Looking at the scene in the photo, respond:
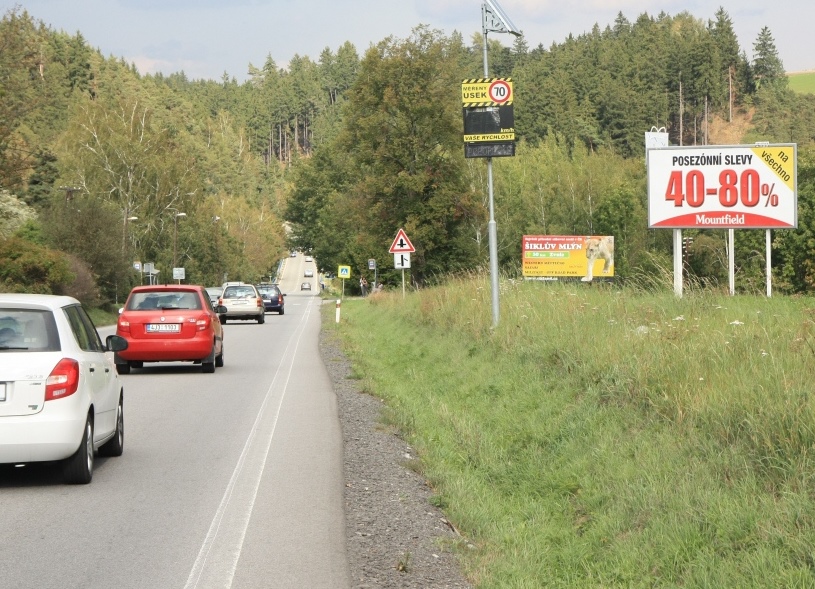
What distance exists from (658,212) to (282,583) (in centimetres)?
2326

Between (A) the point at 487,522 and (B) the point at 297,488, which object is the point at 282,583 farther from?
(B) the point at 297,488

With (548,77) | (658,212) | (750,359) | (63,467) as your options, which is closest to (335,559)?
(63,467)

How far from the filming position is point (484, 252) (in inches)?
2933

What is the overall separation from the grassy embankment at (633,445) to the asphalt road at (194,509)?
3.50ft

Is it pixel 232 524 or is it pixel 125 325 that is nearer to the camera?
pixel 232 524

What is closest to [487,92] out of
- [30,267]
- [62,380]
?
[62,380]

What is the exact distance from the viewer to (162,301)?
2158 centimetres

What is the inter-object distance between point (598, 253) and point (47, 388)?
62593 millimetres

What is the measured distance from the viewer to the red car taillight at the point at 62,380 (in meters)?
9.09

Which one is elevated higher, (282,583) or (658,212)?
(658,212)

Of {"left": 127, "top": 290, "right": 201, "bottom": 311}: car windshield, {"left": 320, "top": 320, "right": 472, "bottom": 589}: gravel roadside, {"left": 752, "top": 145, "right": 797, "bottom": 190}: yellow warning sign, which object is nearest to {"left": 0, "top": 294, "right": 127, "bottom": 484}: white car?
{"left": 320, "top": 320, "right": 472, "bottom": 589}: gravel roadside

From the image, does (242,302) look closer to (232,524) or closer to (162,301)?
(162,301)

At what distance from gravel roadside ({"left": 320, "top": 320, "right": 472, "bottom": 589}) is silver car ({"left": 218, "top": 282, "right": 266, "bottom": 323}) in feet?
109

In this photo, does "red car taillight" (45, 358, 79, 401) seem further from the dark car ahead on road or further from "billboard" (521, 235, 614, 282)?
"billboard" (521, 235, 614, 282)
